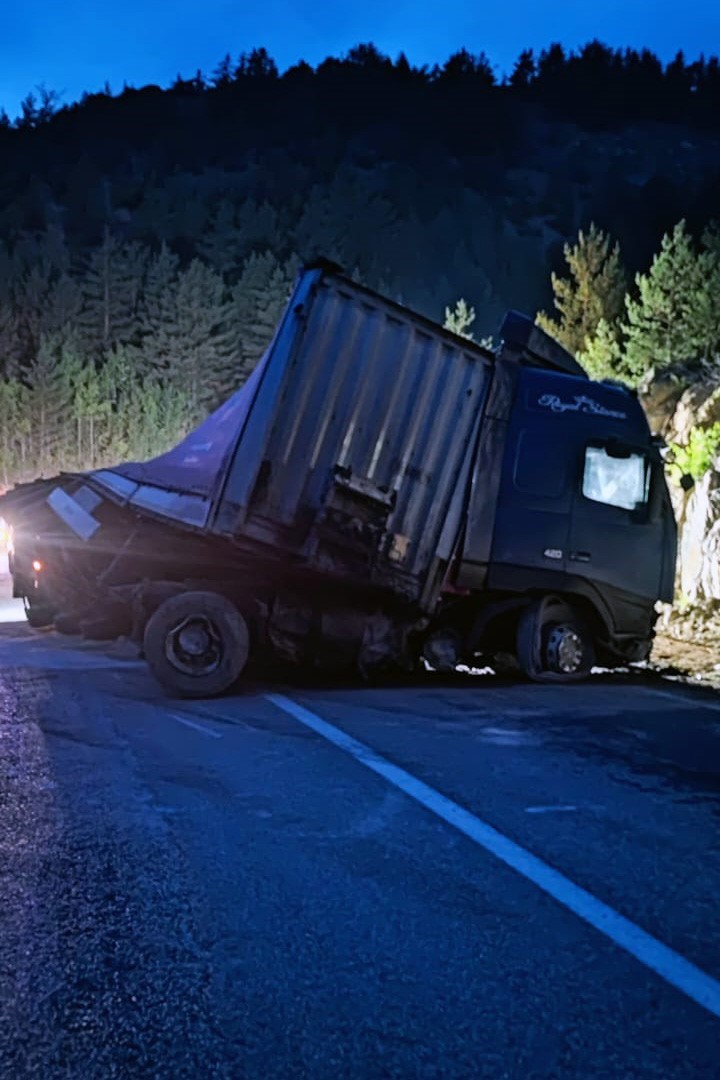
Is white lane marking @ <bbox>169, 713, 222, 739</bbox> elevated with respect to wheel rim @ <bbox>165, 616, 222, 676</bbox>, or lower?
lower

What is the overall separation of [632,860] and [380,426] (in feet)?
15.5

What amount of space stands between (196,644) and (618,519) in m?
4.08

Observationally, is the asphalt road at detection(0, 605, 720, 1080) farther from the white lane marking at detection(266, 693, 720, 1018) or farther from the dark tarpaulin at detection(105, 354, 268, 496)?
the dark tarpaulin at detection(105, 354, 268, 496)

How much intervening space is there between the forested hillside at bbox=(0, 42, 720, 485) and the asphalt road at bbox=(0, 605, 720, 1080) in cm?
3021

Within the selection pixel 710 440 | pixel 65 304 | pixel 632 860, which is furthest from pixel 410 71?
pixel 632 860

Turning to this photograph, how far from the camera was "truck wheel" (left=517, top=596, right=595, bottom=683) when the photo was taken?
8.45 metres

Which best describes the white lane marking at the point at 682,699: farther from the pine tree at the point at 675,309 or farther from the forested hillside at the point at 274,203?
the forested hillside at the point at 274,203

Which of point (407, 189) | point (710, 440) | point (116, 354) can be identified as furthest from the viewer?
point (407, 189)

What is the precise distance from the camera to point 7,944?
118 inches

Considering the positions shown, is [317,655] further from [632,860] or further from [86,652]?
[632,860]

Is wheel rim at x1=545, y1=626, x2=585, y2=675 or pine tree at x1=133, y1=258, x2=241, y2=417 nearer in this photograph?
wheel rim at x1=545, y1=626, x2=585, y2=675

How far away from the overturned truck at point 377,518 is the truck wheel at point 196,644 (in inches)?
0.5

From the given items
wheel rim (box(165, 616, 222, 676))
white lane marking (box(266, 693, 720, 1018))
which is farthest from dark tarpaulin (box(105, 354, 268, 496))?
white lane marking (box(266, 693, 720, 1018))

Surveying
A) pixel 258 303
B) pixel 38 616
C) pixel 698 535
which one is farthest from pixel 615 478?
pixel 258 303
